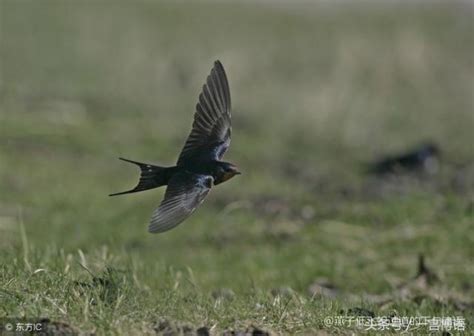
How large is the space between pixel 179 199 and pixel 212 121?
30.3 inches

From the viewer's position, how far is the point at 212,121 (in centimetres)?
505

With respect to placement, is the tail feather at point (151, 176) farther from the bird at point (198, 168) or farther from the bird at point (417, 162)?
the bird at point (417, 162)

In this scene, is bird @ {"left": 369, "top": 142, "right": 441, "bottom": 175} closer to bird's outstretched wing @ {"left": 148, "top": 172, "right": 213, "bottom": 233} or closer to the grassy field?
the grassy field

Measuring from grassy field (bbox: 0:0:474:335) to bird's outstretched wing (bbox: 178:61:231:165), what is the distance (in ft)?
2.35

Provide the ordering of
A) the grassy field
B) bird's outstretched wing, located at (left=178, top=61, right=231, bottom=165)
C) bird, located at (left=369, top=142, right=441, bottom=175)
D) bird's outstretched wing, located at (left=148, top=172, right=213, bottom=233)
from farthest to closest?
1. bird, located at (left=369, top=142, right=441, bottom=175)
2. bird's outstretched wing, located at (left=178, top=61, right=231, bottom=165)
3. the grassy field
4. bird's outstretched wing, located at (left=148, top=172, right=213, bottom=233)

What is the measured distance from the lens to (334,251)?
8.20m

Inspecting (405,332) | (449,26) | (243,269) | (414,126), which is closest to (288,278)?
(243,269)

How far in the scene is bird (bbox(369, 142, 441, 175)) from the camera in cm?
1235

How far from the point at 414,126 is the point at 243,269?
12.5 metres

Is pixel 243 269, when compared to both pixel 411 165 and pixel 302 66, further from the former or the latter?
pixel 302 66

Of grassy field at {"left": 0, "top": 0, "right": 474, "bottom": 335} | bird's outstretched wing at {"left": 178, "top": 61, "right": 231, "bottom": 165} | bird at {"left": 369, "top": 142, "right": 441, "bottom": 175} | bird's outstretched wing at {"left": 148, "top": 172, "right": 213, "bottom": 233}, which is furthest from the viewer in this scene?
bird at {"left": 369, "top": 142, "right": 441, "bottom": 175}

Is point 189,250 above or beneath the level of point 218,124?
beneath

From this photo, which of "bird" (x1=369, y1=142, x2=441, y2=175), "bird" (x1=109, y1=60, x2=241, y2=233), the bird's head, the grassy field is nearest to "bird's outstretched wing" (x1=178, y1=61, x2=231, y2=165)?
"bird" (x1=109, y1=60, x2=241, y2=233)

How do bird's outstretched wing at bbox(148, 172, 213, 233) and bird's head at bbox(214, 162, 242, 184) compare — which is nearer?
bird's outstretched wing at bbox(148, 172, 213, 233)
